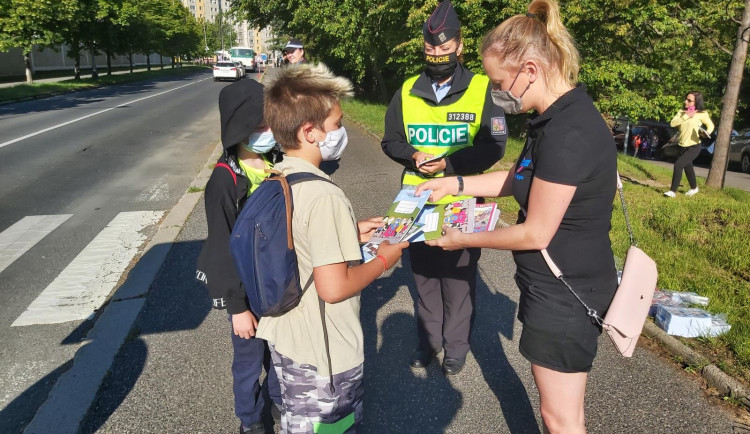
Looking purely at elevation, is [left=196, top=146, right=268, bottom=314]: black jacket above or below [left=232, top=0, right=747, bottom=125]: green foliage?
below

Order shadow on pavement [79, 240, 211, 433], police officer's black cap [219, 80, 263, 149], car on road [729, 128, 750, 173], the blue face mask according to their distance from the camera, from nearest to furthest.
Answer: police officer's black cap [219, 80, 263, 149] < the blue face mask < shadow on pavement [79, 240, 211, 433] < car on road [729, 128, 750, 173]

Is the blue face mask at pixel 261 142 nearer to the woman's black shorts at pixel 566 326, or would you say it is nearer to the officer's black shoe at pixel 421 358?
the woman's black shorts at pixel 566 326

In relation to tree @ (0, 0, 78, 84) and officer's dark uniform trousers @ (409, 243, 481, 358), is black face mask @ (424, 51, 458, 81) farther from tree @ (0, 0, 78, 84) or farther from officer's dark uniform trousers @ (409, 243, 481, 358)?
tree @ (0, 0, 78, 84)

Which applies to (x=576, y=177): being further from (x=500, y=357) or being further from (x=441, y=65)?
(x=500, y=357)

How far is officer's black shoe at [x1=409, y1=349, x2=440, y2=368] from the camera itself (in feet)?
11.3

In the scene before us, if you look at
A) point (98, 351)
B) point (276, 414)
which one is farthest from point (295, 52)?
point (276, 414)

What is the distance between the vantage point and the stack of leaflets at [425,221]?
2.11m

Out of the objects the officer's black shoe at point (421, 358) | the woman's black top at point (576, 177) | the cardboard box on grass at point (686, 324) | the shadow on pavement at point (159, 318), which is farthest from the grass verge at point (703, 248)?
the shadow on pavement at point (159, 318)

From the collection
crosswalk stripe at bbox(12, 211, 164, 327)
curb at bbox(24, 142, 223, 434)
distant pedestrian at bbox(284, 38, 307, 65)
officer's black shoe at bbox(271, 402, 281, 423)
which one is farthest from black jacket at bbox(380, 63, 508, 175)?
distant pedestrian at bbox(284, 38, 307, 65)

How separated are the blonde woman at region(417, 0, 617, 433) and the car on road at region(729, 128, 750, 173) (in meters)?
19.0

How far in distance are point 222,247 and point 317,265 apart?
78 centimetres

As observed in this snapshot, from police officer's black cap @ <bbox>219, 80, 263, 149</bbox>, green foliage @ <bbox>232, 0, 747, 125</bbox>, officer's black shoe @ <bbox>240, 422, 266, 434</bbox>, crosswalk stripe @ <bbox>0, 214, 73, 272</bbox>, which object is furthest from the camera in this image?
green foliage @ <bbox>232, 0, 747, 125</bbox>

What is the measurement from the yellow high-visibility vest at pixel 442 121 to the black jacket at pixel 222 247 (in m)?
1.27

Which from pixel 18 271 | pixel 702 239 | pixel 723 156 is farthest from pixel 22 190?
pixel 723 156
